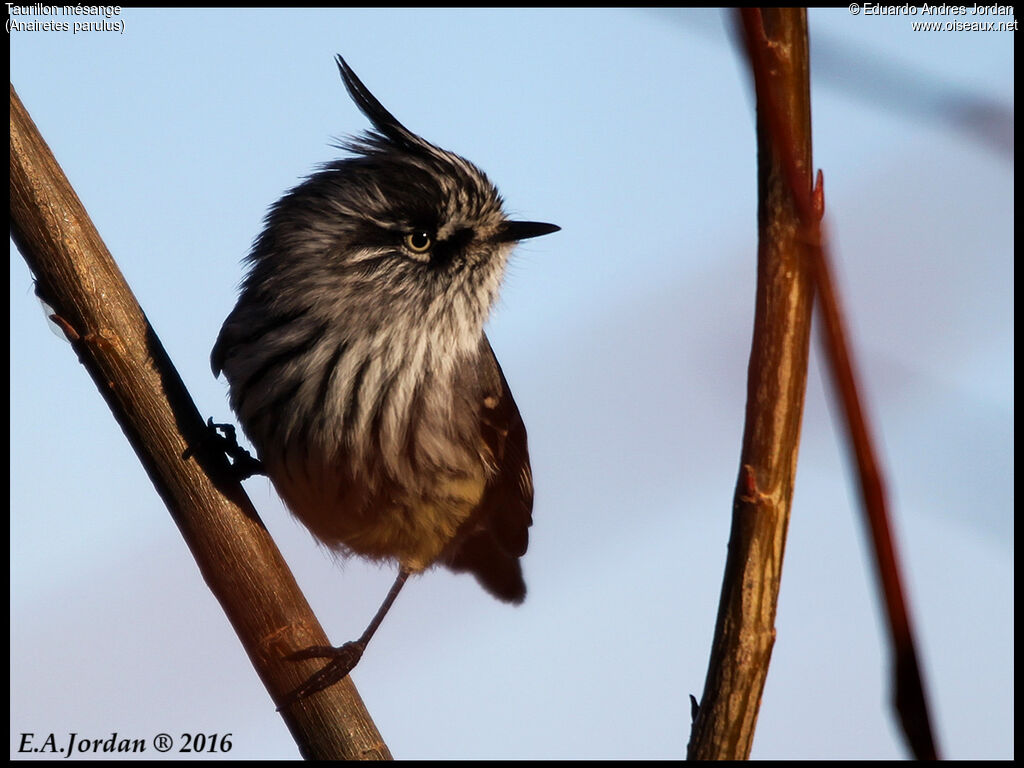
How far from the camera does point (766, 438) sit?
1.60 m

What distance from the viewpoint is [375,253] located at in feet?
14.3

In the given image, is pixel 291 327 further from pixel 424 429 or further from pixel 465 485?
pixel 465 485

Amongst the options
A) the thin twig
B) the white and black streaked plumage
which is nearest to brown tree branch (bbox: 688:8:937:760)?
the thin twig

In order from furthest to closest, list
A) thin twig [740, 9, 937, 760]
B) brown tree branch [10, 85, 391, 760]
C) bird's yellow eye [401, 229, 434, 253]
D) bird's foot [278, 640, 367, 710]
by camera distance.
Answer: bird's yellow eye [401, 229, 434, 253] < bird's foot [278, 640, 367, 710] < brown tree branch [10, 85, 391, 760] < thin twig [740, 9, 937, 760]

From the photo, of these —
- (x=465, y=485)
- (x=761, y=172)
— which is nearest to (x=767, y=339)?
(x=761, y=172)

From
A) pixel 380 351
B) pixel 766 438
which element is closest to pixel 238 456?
pixel 380 351

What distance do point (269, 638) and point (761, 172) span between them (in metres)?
2.37

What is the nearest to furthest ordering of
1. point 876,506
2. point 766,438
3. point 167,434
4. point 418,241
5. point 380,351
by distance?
point 876,506 → point 766,438 → point 167,434 → point 380,351 → point 418,241

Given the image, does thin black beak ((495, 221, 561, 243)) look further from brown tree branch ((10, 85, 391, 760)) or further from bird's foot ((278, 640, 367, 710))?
bird's foot ((278, 640, 367, 710))

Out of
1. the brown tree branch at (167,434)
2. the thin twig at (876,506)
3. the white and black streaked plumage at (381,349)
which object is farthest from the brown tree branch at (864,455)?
the white and black streaked plumage at (381,349)

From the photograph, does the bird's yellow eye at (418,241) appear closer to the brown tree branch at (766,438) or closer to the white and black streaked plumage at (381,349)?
the white and black streaked plumage at (381,349)

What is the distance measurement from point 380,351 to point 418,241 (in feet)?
1.99

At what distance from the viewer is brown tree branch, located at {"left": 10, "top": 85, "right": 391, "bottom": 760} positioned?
3113mm

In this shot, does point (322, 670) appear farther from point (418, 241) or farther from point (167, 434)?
point (418, 241)
